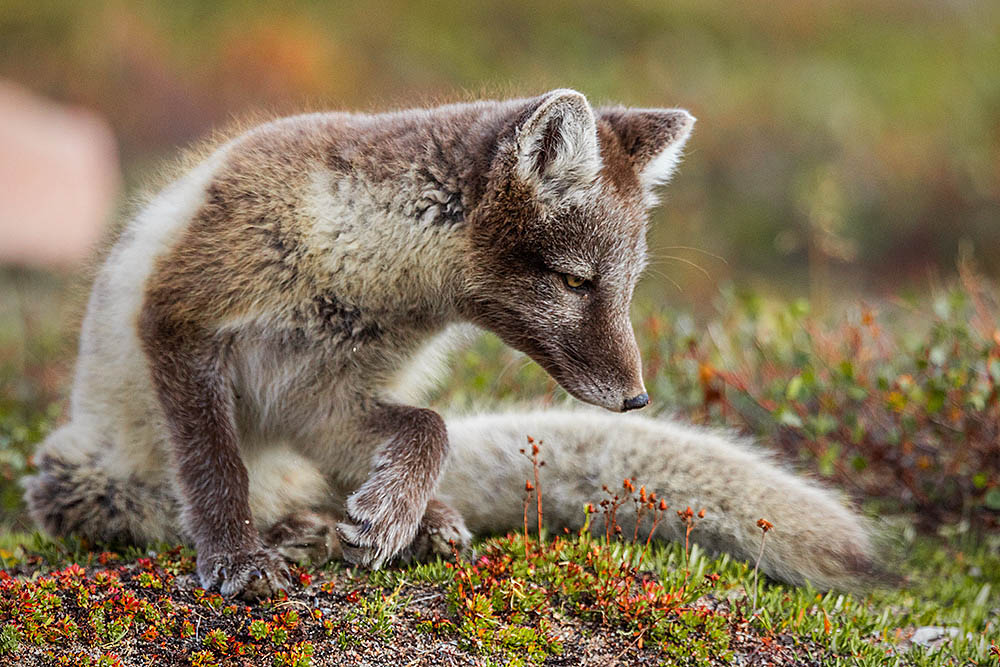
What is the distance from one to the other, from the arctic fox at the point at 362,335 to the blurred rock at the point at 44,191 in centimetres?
861

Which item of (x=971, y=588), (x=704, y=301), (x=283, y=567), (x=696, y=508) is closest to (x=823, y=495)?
(x=696, y=508)

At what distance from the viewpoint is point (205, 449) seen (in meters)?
3.48

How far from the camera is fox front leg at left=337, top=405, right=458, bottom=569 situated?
3480 mm

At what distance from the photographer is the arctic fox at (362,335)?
3.47 meters

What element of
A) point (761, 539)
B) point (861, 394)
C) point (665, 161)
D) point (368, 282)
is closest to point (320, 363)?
point (368, 282)

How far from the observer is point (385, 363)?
3811mm

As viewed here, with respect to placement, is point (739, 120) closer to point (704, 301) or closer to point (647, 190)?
point (704, 301)

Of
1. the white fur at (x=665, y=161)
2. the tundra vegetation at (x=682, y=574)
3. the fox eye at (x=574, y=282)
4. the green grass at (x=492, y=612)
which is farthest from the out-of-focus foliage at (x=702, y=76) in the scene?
the fox eye at (x=574, y=282)

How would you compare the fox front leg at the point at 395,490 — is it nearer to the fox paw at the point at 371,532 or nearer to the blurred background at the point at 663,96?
the fox paw at the point at 371,532

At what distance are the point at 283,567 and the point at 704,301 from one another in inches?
344

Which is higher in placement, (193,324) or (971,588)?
(193,324)

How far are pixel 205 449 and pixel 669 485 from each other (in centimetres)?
176

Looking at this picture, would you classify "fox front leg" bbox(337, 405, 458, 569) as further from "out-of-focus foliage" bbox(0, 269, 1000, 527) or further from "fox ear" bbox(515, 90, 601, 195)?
"out-of-focus foliage" bbox(0, 269, 1000, 527)

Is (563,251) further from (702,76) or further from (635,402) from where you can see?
(702,76)
